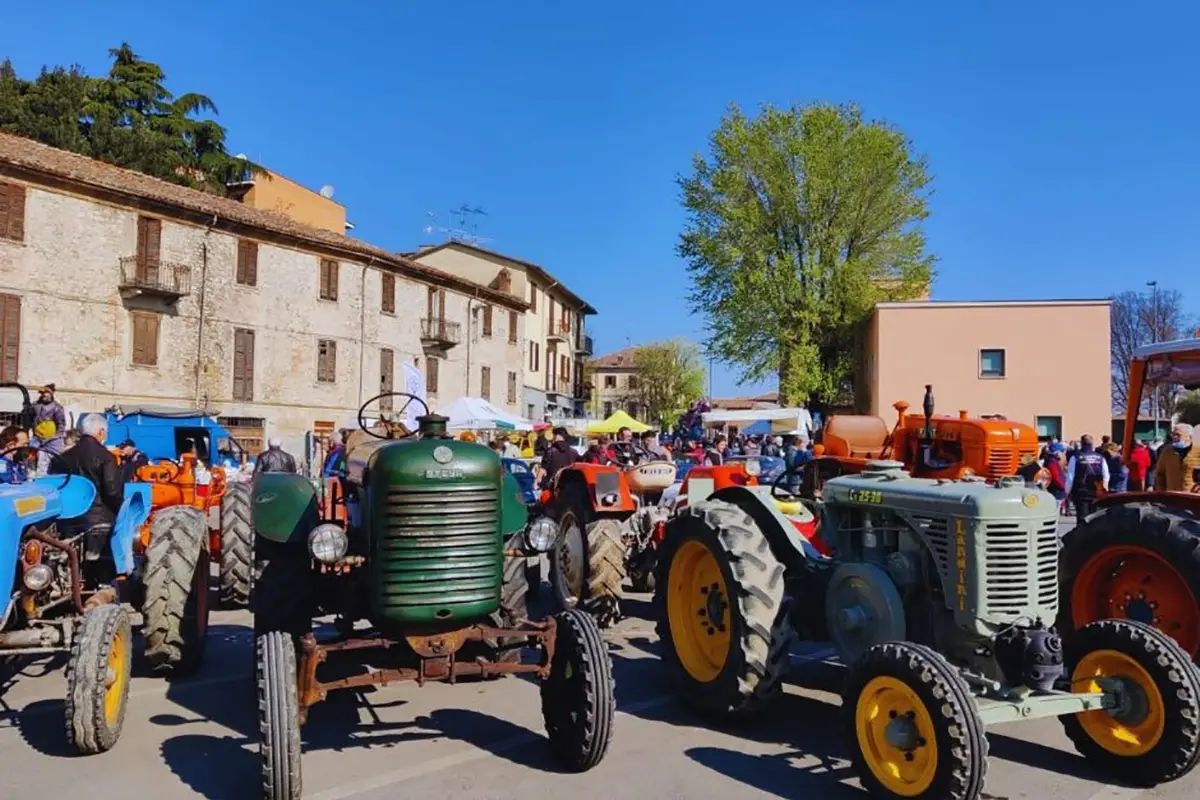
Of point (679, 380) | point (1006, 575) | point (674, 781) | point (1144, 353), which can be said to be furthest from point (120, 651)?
point (679, 380)

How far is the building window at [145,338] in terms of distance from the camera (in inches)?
1043

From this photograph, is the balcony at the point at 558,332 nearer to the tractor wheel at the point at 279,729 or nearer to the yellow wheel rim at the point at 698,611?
the yellow wheel rim at the point at 698,611

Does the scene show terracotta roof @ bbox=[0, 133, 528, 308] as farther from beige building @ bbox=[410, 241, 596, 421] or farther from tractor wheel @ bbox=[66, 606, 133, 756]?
tractor wheel @ bbox=[66, 606, 133, 756]

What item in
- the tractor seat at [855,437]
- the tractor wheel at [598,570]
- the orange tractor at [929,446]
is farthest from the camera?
the tractor seat at [855,437]

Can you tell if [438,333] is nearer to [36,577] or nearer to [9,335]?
[9,335]

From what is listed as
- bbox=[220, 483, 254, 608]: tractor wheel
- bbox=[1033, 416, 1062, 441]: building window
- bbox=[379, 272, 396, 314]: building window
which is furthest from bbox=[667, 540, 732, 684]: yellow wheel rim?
bbox=[379, 272, 396, 314]: building window

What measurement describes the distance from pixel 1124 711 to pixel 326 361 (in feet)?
101

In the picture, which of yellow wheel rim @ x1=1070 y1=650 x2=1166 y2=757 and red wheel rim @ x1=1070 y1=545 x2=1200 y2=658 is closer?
yellow wheel rim @ x1=1070 y1=650 x2=1166 y2=757

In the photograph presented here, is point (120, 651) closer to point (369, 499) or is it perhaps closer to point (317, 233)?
point (369, 499)

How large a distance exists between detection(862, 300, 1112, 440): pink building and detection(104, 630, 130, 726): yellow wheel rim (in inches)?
1096

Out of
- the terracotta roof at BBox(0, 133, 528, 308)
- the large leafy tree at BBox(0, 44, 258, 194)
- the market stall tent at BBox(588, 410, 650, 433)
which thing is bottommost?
the market stall tent at BBox(588, 410, 650, 433)

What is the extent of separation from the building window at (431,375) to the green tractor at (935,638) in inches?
1297

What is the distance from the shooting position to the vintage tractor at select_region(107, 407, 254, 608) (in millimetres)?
8141

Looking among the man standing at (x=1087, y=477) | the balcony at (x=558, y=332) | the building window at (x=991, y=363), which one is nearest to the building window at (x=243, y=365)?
the building window at (x=991, y=363)
